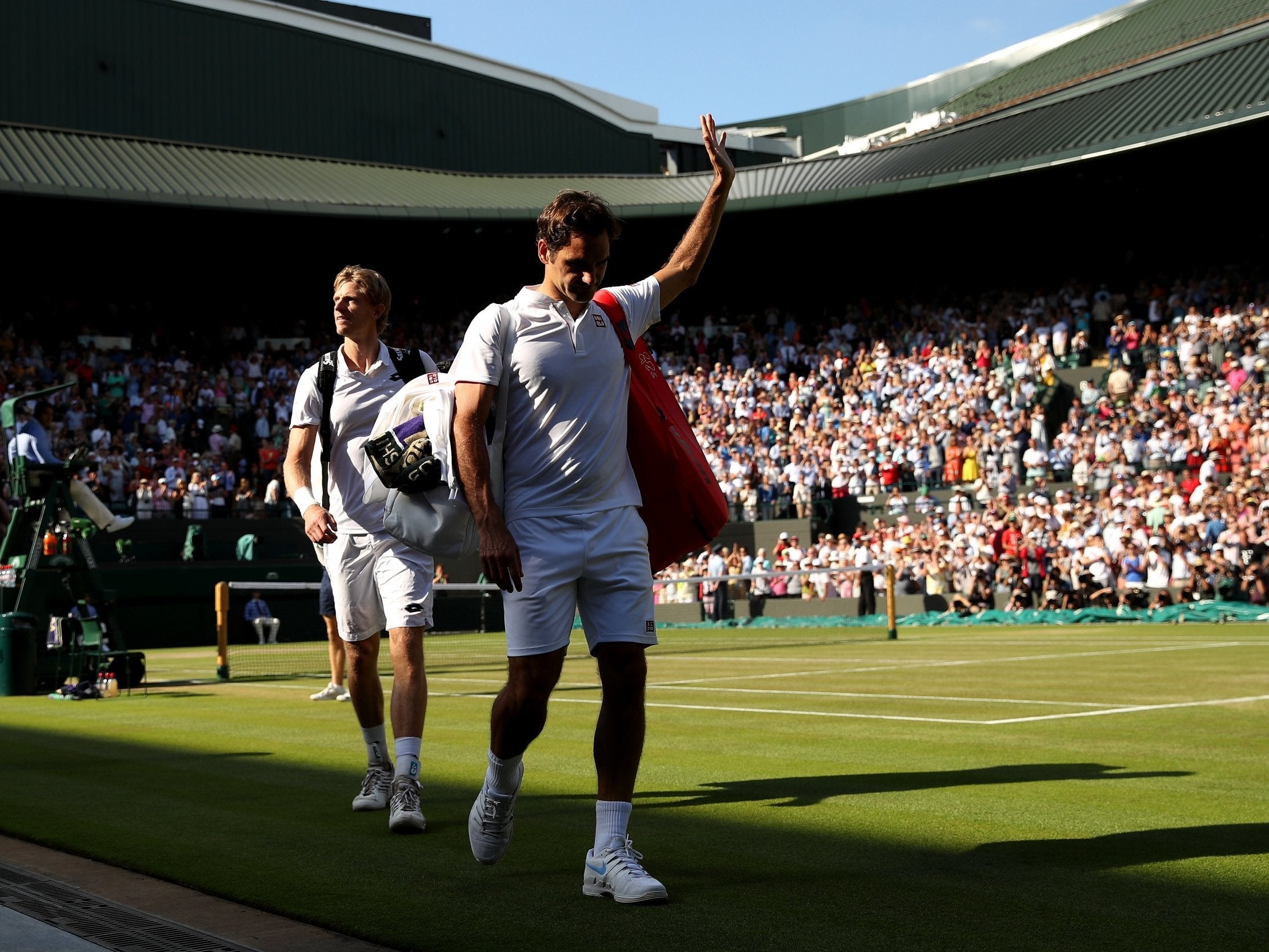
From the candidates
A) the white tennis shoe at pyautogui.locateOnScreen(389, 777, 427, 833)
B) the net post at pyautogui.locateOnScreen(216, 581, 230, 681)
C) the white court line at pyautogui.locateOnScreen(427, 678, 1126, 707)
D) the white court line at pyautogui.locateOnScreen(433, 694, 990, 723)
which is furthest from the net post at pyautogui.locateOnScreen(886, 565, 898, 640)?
the white tennis shoe at pyautogui.locateOnScreen(389, 777, 427, 833)

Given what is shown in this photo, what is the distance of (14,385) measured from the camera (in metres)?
32.8

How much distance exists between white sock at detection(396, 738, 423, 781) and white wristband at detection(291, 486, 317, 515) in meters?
1.12

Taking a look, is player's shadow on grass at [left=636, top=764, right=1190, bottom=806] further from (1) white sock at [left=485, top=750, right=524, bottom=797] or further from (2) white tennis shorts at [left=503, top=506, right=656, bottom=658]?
(2) white tennis shorts at [left=503, top=506, right=656, bottom=658]

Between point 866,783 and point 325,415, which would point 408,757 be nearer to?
point 325,415

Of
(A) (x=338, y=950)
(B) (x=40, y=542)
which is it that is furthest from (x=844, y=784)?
(B) (x=40, y=542)

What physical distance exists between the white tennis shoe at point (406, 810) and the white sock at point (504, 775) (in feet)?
3.53

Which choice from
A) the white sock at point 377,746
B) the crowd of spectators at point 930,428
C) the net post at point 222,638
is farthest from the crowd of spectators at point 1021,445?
the white sock at point 377,746

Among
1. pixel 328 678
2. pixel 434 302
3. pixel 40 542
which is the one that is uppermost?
pixel 434 302

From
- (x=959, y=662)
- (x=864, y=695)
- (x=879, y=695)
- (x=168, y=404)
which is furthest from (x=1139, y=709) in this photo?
(x=168, y=404)

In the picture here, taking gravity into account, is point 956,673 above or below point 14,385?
below

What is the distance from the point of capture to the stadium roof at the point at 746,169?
1315 inches

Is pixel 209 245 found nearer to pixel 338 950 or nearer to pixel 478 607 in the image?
pixel 478 607

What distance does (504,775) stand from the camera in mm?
5004

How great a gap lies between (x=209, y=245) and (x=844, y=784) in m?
38.5
